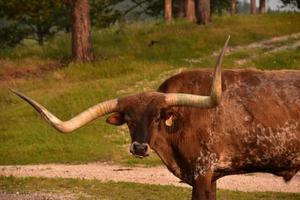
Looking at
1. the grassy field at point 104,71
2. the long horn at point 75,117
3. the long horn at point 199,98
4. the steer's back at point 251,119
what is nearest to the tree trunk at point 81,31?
the grassy field at point 104,71

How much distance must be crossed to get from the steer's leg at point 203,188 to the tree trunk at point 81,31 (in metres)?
19.1

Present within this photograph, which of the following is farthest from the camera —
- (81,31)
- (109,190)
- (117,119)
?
(81,31)

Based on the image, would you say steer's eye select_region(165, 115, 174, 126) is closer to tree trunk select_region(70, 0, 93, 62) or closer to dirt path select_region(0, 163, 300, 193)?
dirt path select_region(0, 163, 300, 193)

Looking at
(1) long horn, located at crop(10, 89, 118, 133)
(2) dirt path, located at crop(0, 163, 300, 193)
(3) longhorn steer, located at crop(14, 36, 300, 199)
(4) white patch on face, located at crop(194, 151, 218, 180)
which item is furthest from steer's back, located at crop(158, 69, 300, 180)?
(2) dirt path, located at crop(0, 163, 300, 193)

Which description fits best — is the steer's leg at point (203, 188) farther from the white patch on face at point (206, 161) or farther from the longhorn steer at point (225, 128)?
the white patch on face at point (206, 161)

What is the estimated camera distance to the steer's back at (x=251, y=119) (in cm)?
1069

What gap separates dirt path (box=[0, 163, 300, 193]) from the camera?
16.6 meters

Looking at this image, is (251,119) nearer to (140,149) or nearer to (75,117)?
(140,149)

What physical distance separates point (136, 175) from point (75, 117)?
7864 mm

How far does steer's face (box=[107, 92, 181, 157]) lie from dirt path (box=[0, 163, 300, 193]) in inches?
237

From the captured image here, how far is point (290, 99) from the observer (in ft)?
36.1

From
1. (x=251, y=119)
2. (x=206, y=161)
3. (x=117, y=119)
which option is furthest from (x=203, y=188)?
(x=117, y=119)

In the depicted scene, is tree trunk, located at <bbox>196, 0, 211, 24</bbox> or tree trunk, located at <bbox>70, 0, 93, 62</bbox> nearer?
tree trunk, located at <bbox>70, 0, 93, 62</bbox>

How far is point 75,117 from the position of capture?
10.2 meters
